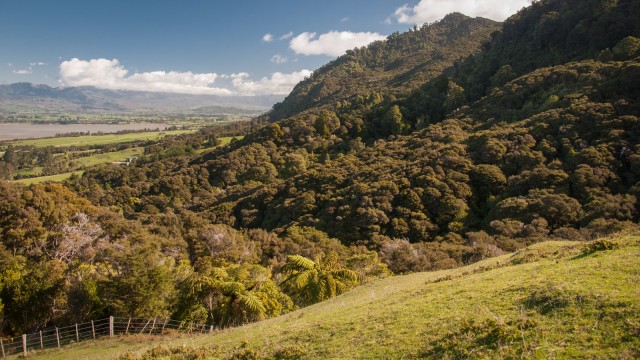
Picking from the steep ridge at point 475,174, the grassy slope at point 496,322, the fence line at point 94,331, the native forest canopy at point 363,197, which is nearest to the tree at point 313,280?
the native forest canopy at point 363,197

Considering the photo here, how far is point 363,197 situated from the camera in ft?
136

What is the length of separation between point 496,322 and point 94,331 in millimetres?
14355

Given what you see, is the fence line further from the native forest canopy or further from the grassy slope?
the grassy slope

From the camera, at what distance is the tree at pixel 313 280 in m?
17.4

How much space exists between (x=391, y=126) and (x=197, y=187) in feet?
134

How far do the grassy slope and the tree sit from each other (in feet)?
15.8

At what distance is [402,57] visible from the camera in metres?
163

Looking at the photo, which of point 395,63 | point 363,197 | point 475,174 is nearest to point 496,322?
point 363,197

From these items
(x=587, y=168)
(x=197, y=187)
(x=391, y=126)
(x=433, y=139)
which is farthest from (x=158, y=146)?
(x=587, y=168)

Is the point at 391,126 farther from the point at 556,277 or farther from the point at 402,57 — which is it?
the point at 402,57

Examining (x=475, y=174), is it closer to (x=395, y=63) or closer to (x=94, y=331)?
(x=94, y=331)

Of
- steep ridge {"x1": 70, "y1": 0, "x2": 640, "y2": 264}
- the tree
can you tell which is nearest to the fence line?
the tree

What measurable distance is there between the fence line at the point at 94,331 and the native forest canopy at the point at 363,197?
41cm

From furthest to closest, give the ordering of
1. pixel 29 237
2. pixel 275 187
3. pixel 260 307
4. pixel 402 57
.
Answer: pixel 402 57 < pixel 275 187 < pixel 29 237 < pixel 260 307
